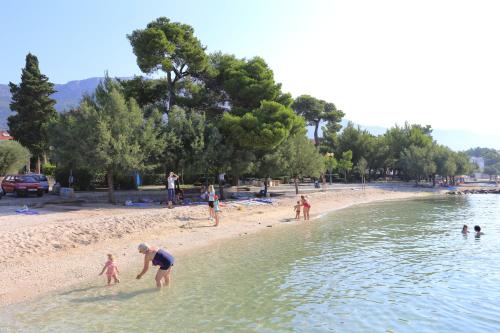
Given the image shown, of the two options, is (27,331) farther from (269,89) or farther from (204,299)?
(269,89)

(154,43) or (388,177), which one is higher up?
(154,43)

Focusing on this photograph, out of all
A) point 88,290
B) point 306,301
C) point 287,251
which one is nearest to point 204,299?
point 306,301

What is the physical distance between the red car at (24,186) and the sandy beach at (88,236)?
21.6 ft

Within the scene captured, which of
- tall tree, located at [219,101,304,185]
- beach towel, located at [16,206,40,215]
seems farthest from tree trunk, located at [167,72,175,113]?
beach towel, located at [16,206,40,215]

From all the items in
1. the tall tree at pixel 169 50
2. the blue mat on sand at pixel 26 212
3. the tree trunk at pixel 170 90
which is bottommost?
the blue mat on sand at pixel 26 212

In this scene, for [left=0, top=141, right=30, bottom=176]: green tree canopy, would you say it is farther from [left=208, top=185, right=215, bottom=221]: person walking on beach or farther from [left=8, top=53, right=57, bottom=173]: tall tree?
[left=208, top=185, right=215, bottom=221]: person walking on beach

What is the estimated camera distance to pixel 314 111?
8844 centimetres

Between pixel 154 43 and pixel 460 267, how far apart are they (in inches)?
1098

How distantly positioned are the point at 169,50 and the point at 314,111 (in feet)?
188

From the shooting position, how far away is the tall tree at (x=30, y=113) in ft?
169

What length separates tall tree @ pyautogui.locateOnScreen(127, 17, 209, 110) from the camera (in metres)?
34.7

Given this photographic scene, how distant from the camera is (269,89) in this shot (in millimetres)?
37938

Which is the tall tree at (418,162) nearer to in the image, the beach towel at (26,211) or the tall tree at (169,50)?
the tall tree at (169,50)

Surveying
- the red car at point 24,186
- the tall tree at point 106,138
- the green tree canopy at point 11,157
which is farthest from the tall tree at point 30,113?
the tall tree at point 106,138
